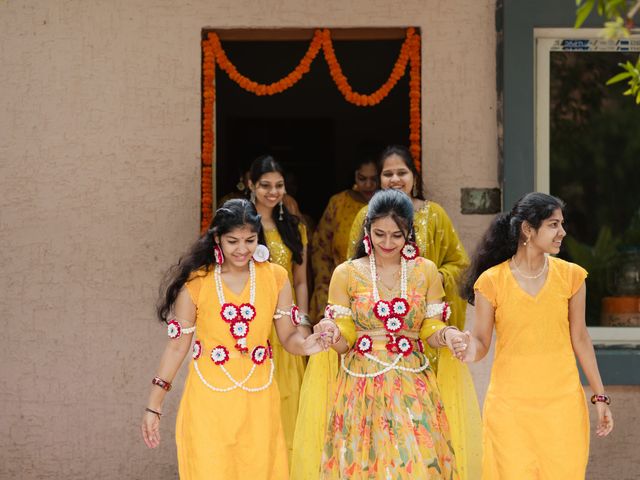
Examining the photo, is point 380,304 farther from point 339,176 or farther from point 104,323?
point 339,176

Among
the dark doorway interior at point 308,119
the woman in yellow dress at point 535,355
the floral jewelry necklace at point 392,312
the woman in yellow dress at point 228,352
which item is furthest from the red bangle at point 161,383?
the dark doorway interior at point 308,119

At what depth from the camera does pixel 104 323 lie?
263 inches

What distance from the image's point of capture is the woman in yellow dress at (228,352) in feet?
16.3

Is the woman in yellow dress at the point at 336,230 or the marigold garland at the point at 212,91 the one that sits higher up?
the marigold garland at the point at 212,91

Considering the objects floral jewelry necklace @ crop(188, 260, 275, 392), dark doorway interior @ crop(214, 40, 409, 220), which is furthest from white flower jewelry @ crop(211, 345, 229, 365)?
dark doorway interior @ crop(214, 40, 409, 220)

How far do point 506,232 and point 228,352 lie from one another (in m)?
1.39

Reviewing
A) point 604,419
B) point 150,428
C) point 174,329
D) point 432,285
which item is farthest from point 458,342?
point 150,428

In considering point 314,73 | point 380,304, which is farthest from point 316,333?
point 314,73

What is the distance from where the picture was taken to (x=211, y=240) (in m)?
5.22

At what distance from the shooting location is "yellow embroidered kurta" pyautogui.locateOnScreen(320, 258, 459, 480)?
489 centimetres

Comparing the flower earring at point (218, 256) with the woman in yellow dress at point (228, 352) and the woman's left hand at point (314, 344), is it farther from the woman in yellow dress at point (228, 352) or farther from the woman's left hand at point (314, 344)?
the woman's left hand at point (314, 344)

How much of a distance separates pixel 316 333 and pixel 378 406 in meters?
0.43

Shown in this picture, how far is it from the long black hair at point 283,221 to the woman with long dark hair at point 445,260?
0.47m

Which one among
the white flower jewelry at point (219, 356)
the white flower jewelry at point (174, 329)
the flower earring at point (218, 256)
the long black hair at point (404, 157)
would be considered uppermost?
the long black hair at point (404, 157)
